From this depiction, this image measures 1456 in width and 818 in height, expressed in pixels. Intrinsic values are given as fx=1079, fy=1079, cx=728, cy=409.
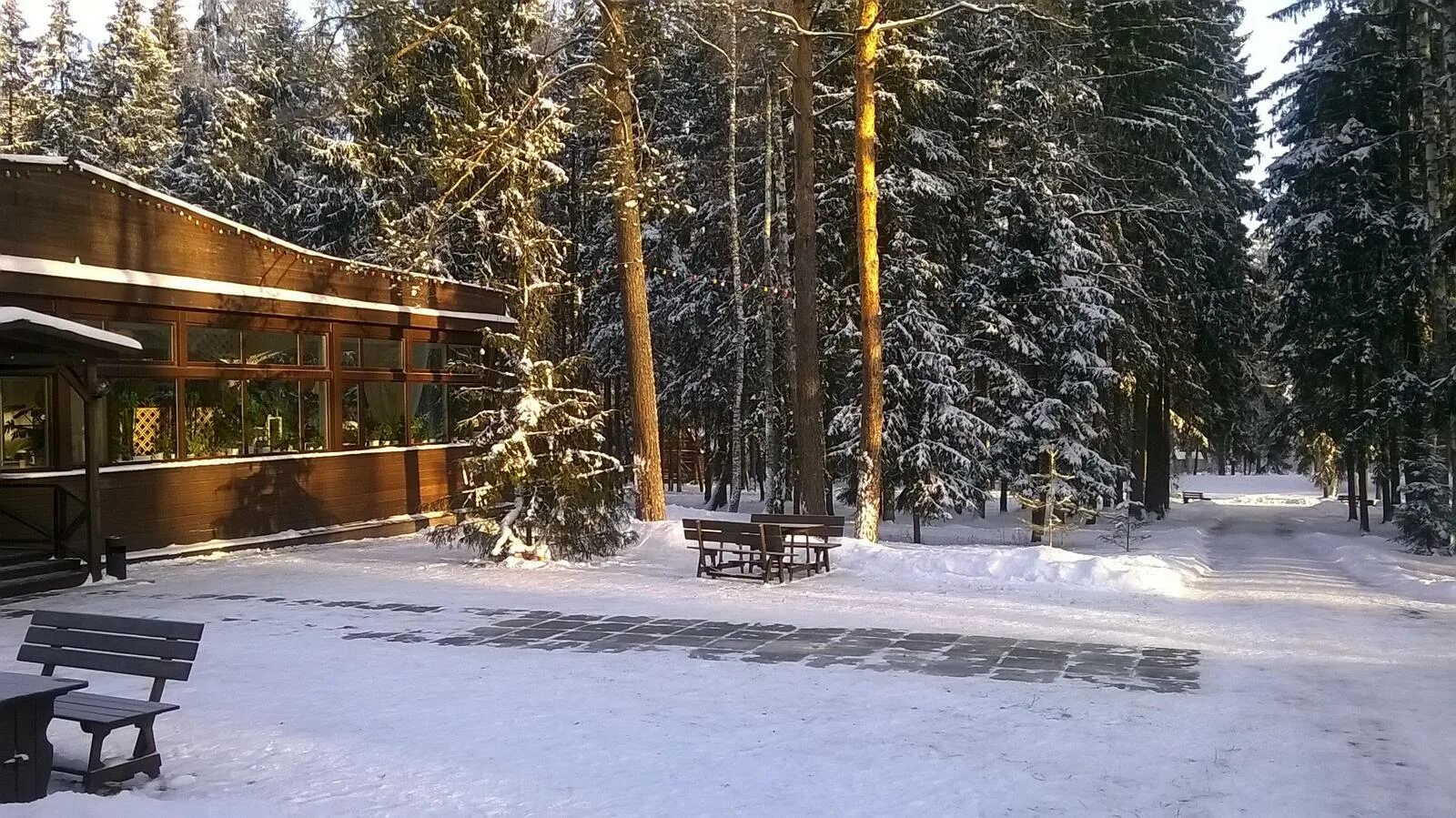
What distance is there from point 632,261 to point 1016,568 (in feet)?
29.3

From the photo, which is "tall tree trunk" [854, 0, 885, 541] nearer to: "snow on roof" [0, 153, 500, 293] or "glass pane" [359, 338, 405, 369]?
"snow on roof" [0, 153, 500, 293]

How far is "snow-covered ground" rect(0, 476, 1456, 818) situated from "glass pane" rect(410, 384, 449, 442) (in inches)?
311

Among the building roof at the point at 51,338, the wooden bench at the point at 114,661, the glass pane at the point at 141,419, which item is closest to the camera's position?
the wooden bench at the point at 114,661

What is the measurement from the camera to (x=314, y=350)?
1941 cm

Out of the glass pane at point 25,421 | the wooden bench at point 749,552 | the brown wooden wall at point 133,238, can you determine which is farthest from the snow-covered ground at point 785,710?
the brown wooden wall at point 133,238

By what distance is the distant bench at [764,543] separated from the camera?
14.2 metres

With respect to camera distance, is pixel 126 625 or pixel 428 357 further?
pixel 428 357

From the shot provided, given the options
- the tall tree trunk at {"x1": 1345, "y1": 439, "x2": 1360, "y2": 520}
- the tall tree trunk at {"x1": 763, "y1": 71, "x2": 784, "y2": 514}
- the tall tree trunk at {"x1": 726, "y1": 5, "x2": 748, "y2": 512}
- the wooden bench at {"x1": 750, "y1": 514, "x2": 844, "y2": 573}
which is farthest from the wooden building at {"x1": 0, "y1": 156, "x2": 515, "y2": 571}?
the tall tree trunk at {"x1": 1345, "y1": 439, "x2": 1360, "y2": 520}

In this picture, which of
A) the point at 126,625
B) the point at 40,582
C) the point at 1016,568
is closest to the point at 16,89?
the point at 40,582

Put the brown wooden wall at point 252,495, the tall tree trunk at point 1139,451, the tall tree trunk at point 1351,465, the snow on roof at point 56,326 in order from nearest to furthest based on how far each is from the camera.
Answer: the snow on roof at point 56,326
the brown wooden wall at point 252,495
the tall tree trunk at point 1351,465
the tall tree trunk at point 1139,451

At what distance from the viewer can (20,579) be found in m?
13.1

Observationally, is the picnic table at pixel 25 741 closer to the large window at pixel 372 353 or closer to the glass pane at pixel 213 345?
the glass pane at pixel 213 345

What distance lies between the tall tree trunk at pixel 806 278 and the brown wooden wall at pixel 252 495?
20.5 feet

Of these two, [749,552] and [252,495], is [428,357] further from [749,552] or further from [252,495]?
[749,552]
